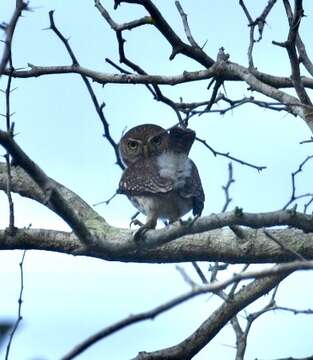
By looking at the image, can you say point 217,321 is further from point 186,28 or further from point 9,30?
point 9,30

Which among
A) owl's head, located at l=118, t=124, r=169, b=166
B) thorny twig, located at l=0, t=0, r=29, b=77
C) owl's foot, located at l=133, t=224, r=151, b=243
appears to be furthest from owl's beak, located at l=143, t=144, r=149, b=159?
thorny twig, located at l=0, t=0, r=29, b=77

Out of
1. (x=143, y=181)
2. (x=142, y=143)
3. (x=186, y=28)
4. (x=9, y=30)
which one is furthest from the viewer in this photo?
(x=142, y=143)

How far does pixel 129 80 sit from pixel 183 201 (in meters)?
0.92

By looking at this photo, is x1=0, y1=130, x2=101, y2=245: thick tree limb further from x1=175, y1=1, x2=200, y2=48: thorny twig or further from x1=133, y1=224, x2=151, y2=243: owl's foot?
x1=175, y1=1, x2=200, y2=48: thorny twig

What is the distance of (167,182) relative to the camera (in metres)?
6.75

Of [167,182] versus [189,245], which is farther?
[167,182]

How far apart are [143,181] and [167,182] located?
213mm

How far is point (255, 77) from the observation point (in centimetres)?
617

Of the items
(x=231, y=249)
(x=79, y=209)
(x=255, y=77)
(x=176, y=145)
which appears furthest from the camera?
(x=176, y=145)

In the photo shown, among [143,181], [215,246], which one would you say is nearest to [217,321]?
[215,246]

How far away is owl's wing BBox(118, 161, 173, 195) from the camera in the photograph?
22.1ft

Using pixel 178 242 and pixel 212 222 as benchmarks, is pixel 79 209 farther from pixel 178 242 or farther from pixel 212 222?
pixel 212 222

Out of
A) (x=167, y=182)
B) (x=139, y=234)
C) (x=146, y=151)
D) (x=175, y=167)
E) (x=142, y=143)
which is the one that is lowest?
(x=139, y=234)

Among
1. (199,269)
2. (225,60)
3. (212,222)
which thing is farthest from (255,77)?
(212,222)
